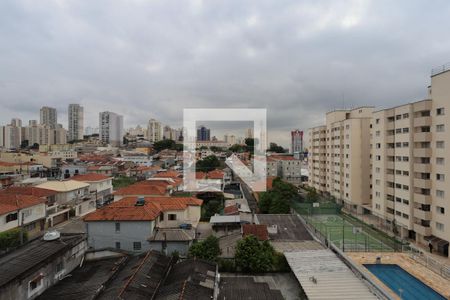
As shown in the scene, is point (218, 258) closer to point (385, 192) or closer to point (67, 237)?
point (67, 237)

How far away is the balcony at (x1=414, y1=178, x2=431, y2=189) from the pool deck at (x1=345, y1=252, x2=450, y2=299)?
362cm

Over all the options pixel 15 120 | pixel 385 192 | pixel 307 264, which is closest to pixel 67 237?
pixel 307 264

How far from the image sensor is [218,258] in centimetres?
908

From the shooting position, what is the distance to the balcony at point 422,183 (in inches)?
494

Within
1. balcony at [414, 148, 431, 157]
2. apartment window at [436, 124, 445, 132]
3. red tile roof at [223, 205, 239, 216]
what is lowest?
red tile roof at [223, 205, 239, 216]

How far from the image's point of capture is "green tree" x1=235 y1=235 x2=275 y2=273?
8750mm

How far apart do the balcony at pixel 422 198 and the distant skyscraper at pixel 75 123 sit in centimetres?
7028

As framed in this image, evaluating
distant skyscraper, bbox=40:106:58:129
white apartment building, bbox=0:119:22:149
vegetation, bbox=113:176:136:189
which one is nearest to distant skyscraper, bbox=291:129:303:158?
vegetation, bbox=113:176:136:189

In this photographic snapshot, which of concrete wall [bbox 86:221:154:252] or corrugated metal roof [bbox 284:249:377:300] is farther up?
concrete wall [bbox 86:221:154:252]

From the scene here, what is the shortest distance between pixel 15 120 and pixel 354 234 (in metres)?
75.2

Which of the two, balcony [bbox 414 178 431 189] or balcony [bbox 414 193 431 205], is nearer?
balcony [bbox 414 193 431 205]

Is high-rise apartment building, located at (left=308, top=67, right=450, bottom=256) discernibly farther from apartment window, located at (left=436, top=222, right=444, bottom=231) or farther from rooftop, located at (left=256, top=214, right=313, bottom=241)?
rooftop, located at (left=256, top=214, right=313, bottom=241)

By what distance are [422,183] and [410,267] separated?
482cm

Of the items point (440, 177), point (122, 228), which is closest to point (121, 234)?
point (122, 228)
